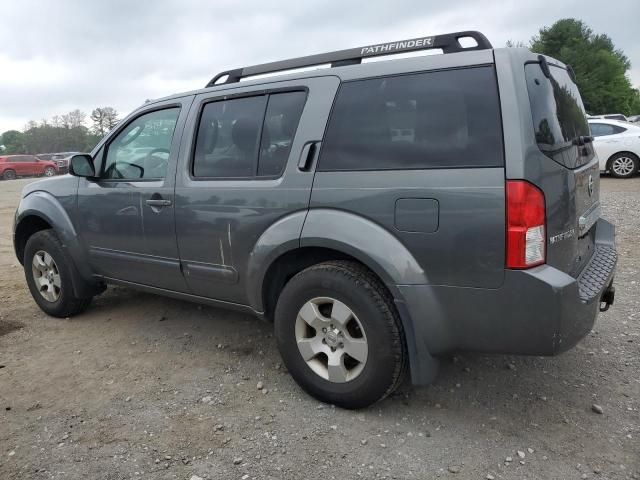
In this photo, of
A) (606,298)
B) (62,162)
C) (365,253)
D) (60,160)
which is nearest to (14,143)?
(60,160)

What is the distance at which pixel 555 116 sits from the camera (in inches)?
101

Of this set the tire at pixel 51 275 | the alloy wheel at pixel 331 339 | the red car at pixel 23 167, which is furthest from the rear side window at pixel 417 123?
the red car at pixel 23 167

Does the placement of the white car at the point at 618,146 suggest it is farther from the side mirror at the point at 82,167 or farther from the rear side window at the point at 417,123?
the side mirror at the point at 82,167

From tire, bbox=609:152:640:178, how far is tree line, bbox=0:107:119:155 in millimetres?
56678

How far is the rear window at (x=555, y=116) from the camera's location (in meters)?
2.39

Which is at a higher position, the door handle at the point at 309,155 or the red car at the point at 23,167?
the door handle at the point at 309,155

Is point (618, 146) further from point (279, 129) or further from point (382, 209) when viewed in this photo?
point (382, 209)

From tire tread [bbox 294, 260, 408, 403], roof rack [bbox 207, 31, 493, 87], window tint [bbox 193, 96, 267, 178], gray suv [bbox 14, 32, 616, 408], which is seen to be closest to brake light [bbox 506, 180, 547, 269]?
gray suv [bbox 14, 32, 616, 408]

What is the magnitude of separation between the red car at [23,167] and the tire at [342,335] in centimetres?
3145

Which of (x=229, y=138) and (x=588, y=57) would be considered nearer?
(x=229, y=138)

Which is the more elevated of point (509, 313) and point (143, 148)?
point (143, 148)

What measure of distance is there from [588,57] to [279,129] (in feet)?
223

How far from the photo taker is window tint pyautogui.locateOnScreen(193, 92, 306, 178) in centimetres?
302

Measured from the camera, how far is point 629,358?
131 inches
